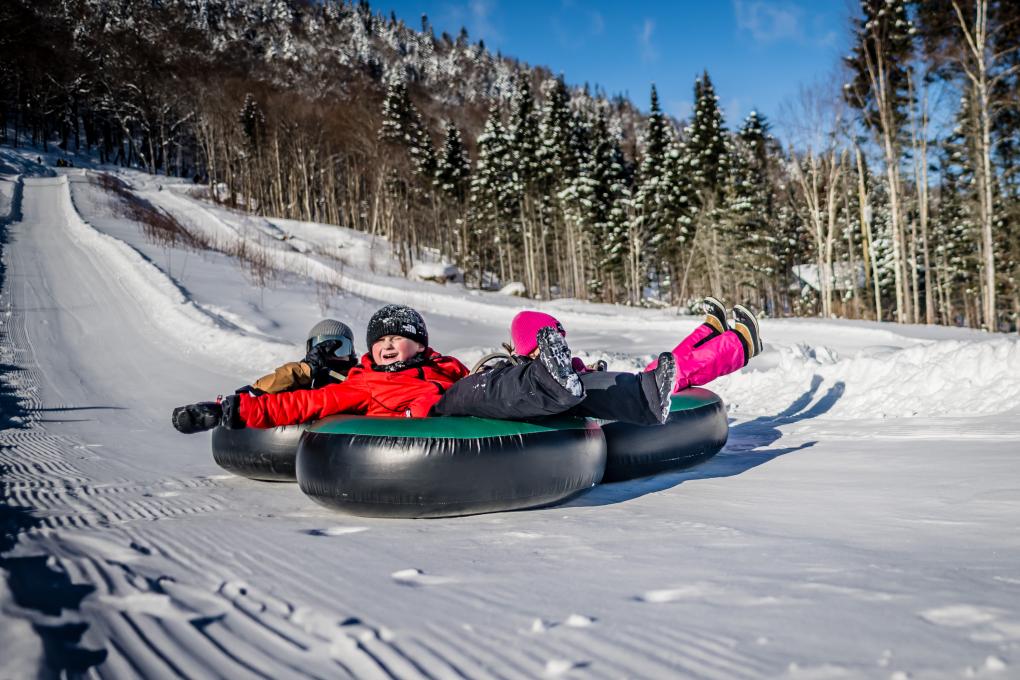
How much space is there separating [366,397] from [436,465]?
97 centimetres

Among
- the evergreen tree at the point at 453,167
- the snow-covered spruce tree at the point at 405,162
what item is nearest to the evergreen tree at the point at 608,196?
the evergreen tree at the point at 453,167

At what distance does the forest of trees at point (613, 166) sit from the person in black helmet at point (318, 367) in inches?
641

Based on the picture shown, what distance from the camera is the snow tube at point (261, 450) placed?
11.4 ft

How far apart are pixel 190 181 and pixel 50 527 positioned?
63125 millimetres

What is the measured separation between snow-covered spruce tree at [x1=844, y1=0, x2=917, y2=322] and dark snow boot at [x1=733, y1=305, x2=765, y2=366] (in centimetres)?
1577

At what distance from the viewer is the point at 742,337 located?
12.0 feet

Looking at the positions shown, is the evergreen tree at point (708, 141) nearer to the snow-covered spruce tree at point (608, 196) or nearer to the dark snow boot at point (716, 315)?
the snow-covered spruce tree at point (608, 196)

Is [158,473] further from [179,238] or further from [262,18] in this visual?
[262,18]

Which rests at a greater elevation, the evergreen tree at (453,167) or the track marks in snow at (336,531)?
the evergreen tree at (453,167)

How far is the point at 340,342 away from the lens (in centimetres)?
458

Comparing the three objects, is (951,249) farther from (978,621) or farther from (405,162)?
(978,621)

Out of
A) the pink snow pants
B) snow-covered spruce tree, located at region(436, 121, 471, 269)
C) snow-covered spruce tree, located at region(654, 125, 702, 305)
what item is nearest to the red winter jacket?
the pink snow pants

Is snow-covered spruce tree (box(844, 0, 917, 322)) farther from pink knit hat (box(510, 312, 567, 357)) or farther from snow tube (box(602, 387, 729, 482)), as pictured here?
pink knit hat (box(510, 312, 567, 357))

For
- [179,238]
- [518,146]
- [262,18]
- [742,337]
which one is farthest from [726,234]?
[262,18]
